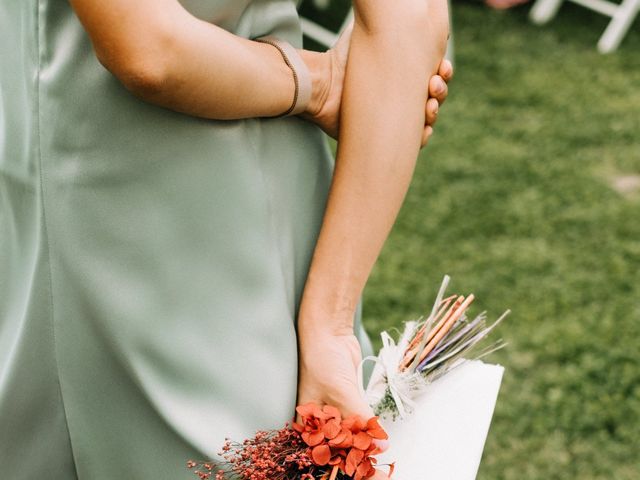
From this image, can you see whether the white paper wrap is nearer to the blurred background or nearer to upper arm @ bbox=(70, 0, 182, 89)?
upper arm @ bbox=(70, 0, 182, 89)

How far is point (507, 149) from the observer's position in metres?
5.20

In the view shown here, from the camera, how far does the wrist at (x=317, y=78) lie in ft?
4.84

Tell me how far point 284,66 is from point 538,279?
9.44 feet

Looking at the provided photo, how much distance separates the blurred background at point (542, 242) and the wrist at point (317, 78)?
1.95m

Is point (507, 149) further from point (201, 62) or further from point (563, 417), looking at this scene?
point (201, 62)

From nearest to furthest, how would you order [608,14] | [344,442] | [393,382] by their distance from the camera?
1. [344,442]
2. [393,382]
3. [608,14]

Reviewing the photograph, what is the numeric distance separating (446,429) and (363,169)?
50 centimetres

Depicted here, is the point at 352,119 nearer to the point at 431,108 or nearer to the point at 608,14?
the point at 431,108

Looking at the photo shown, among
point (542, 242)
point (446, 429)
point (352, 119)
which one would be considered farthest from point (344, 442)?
point (542, 242)

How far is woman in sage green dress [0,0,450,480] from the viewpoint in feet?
4.40

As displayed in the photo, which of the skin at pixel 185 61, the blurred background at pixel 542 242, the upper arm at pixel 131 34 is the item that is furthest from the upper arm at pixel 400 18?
the blurred background at pixel 542 242

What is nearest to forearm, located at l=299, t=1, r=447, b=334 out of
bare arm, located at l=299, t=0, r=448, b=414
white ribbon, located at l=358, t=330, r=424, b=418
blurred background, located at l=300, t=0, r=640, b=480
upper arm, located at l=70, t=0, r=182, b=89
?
bare arm, located at l=299, t=0, r=448, b=414

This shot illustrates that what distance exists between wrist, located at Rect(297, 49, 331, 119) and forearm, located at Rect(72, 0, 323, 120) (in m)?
0.09

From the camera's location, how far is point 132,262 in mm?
1396
